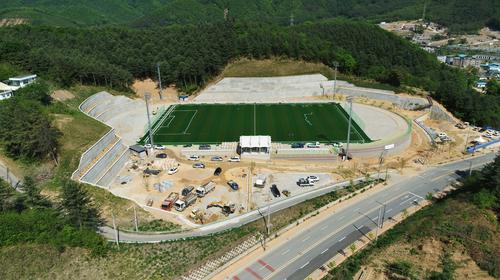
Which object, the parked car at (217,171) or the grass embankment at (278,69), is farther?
the grass embankment at (278,69)

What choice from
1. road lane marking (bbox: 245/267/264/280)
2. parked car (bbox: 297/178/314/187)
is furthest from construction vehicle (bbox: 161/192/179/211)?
parked car (bbox: 297/178/314/187)

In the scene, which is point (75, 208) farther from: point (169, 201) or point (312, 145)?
point (312, 145)

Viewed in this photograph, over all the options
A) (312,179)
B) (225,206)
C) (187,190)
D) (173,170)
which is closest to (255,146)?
(312,179)

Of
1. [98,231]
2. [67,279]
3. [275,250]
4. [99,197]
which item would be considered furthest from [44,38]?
[275,250]

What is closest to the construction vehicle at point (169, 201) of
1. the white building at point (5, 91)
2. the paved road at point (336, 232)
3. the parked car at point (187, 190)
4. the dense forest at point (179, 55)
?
the parked car at point (187, 190)

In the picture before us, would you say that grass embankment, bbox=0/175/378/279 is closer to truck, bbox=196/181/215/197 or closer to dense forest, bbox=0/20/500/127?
truck, bbox=196/181/215/197

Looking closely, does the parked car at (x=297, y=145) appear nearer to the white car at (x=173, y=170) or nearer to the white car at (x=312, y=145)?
the white car at (x=312, y=145)
